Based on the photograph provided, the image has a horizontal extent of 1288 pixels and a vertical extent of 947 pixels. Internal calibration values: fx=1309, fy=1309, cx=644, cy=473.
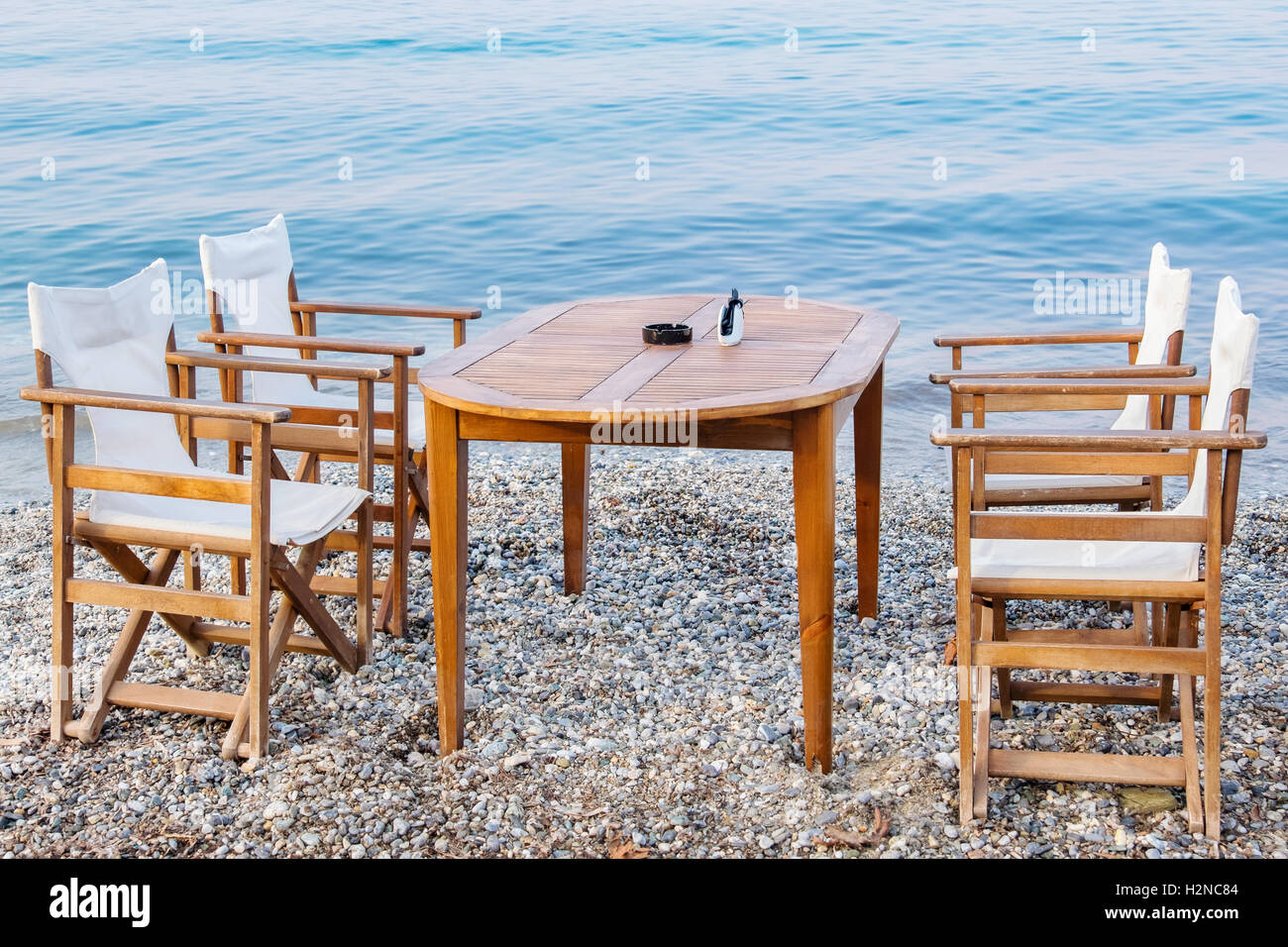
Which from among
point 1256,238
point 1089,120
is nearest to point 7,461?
point 1256,238

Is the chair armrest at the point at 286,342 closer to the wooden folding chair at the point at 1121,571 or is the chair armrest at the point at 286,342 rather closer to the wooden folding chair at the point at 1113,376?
the wooden folding chair at the point at 1113,376

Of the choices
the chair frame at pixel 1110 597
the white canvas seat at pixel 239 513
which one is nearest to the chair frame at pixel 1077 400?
the chair frame at pixel 1110 597

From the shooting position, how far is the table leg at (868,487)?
13.4 feet

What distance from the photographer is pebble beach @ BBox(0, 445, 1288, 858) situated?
9.28 feet

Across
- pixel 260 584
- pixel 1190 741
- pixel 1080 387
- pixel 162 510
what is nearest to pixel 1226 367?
pixel 1080 387

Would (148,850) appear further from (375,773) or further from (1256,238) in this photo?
(1256,238)

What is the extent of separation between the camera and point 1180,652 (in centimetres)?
280

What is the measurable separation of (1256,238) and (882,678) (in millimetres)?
10390

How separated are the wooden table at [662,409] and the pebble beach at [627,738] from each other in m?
0.23

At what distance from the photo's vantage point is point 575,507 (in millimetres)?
4227

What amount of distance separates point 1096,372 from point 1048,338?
1.05 ft

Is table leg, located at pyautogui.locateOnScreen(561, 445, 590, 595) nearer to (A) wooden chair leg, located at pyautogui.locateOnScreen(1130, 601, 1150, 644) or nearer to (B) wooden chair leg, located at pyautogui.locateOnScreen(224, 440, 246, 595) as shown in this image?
(B) wooden chair leg, located at pyautogui.locateOnScreen(224, 440, 246, 595)

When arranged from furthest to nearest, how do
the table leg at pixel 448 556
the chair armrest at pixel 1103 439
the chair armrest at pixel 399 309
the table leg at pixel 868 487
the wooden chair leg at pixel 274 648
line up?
the chair armrest at pixel 399 309 < the table leg at pixel 868 487 < the wooden chair leg at pixel 274 648 < the table leg at pixel 448 556 < the chair armrest at pixel 1103 439

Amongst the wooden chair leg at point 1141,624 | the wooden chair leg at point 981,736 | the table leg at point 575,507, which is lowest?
the wooden chair leg at point 981,736
